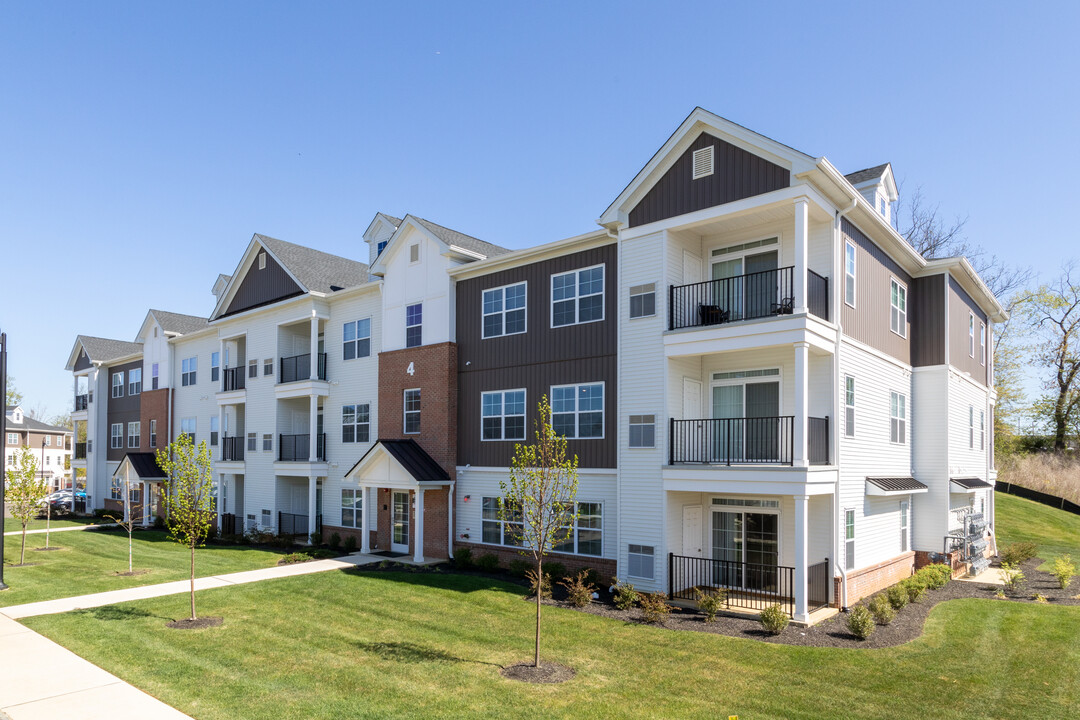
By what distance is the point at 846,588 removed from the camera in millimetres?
16328

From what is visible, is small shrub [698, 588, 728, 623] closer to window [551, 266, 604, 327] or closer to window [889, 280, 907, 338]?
window [551, 266, 604, 327]

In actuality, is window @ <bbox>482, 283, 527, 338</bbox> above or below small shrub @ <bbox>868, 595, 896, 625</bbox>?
above

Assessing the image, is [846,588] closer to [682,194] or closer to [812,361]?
[812,361]

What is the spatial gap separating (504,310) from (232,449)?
17393 millimetres

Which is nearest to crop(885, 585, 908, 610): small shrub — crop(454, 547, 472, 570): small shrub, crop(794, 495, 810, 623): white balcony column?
crop(794, 495, 810, 623): white balcony column

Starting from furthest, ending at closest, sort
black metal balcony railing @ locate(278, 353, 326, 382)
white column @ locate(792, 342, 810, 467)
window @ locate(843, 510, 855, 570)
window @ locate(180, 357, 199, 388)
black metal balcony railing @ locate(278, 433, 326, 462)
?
window @ locate(180, 357, 199, 388)
black metal balcony railing @ locate(278, 353, 326, 382)
black metal balcony railing @ locate(278, 433, 326, 462)
window @ locate(843, 510, 855, 570)
white column @ locate(792, 342, 810, 467)

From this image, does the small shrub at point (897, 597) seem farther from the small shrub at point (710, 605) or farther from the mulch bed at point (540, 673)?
the mulch bed at point (540, 673)

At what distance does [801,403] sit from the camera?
50.1 ft

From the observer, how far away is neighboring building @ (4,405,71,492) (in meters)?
81.1

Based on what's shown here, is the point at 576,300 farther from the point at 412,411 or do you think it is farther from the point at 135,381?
the point at 135,381

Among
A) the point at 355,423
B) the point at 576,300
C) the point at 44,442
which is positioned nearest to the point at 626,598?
the point at 576,300

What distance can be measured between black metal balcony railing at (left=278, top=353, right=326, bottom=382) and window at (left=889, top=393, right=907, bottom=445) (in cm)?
2023

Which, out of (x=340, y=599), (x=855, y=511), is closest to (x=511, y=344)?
(x=340, y=599)

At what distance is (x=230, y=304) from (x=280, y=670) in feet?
83.1
